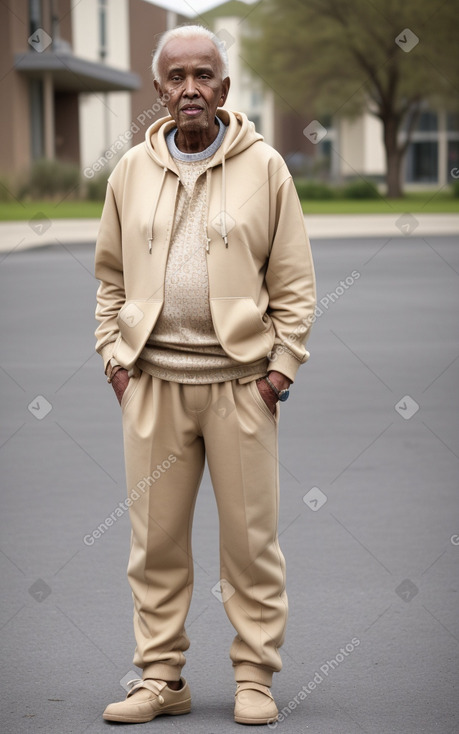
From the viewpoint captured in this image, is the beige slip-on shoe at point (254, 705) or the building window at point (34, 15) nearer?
the beige slip-on shoe at point (254, 705)

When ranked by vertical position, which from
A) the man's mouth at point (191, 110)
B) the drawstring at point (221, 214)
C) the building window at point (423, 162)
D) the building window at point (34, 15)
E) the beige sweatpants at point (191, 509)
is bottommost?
the building window at point (423, 162)

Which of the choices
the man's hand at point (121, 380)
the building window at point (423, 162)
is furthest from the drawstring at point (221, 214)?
the building window at point (423, 162)

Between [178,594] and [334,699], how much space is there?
661 mm

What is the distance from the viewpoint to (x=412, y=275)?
1844 cm

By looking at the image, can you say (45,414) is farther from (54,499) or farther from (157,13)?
(157,13)

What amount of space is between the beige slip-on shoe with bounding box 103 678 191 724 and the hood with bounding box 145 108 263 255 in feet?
4.60

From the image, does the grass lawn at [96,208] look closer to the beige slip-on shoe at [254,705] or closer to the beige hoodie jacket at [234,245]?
the beige hoodie jacket at [234,245]

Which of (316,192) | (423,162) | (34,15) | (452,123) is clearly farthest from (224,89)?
(423,162)

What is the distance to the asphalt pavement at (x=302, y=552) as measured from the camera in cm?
399

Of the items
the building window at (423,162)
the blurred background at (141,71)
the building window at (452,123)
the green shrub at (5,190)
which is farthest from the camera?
the building window at (423,162)

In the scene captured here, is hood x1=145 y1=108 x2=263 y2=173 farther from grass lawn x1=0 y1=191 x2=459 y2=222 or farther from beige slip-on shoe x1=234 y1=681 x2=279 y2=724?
grass lawn x1=0 y1=191 x2=459 y2=222

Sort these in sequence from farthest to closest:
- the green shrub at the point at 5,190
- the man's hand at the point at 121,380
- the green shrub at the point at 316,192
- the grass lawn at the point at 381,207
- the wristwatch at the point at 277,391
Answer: the green shrub at the point at 316,192, the green shrub at the point at 5,190, the grass lawn at the point at 381,207, the man's hand at the point at 121,380, the wristwatch at the point at 277,391

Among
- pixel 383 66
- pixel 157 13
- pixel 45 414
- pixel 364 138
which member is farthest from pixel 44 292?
pixel 364 138

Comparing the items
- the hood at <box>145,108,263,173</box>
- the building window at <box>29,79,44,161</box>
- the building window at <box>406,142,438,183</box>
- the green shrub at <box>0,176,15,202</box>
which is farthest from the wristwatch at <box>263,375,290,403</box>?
the building window at <box>406,142,438,183</box>
